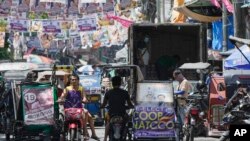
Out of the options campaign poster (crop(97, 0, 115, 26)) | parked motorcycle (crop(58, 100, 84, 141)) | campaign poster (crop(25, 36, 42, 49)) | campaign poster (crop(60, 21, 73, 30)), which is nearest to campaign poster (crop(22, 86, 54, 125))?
parked motorcycle (crop(58, 100, 84, 141))

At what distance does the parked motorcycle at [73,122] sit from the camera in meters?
16.3

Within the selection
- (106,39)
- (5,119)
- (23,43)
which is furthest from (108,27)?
(5,119)

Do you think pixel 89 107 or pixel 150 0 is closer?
pixel 89 107

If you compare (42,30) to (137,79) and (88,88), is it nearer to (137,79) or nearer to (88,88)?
(88,88)

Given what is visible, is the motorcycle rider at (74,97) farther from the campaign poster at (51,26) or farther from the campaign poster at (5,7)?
the campaign poster at (51,26)

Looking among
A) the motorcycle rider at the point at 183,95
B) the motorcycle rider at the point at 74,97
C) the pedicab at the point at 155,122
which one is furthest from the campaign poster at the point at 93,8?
the pedicab at the point at 155,122

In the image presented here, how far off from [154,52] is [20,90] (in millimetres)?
8090

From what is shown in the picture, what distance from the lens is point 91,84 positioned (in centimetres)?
2689

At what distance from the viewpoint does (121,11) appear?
4438 cm

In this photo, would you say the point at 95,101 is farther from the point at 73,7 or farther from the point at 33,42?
the point at 33,42

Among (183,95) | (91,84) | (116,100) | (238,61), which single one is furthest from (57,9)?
(116,100)

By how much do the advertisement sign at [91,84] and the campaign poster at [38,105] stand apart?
8.10 meters

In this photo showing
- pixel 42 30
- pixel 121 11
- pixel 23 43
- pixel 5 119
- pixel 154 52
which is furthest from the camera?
pixel 23 43

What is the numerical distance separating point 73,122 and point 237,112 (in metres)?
4.41
